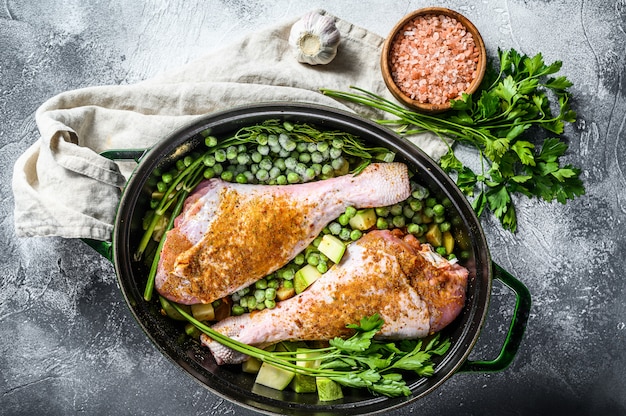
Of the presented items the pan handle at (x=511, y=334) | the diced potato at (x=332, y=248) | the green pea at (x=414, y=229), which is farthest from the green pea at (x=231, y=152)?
the pan handle at (x=511, y=334)

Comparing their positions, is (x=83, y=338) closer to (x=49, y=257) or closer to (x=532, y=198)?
(x=49, y=257)

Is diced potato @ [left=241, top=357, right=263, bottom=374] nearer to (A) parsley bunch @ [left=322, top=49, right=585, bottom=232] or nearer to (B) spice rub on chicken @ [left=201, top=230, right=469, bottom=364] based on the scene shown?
(B) spice rub on chicken @ [left=201, top=230, right=469, bottom=364]

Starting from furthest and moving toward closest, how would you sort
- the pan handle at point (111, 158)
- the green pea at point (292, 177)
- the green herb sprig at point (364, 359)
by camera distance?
the green pea at point (292, 177)
the pan handle at point (111, 158)
the green herb sprig at point (364, 359)

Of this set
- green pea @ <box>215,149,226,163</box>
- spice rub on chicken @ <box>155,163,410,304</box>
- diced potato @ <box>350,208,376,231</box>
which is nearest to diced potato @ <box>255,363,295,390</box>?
spice rub on chicken @ <box>155,163,410,304</box>

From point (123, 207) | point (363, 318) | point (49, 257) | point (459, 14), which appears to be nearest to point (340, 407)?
point (363, 318)

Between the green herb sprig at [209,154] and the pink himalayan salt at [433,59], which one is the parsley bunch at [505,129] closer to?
the pink himalayan salt at [433,59]

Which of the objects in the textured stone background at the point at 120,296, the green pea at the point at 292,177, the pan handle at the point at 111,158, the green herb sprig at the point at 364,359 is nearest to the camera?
the green herb sprig at the point at 364,359
